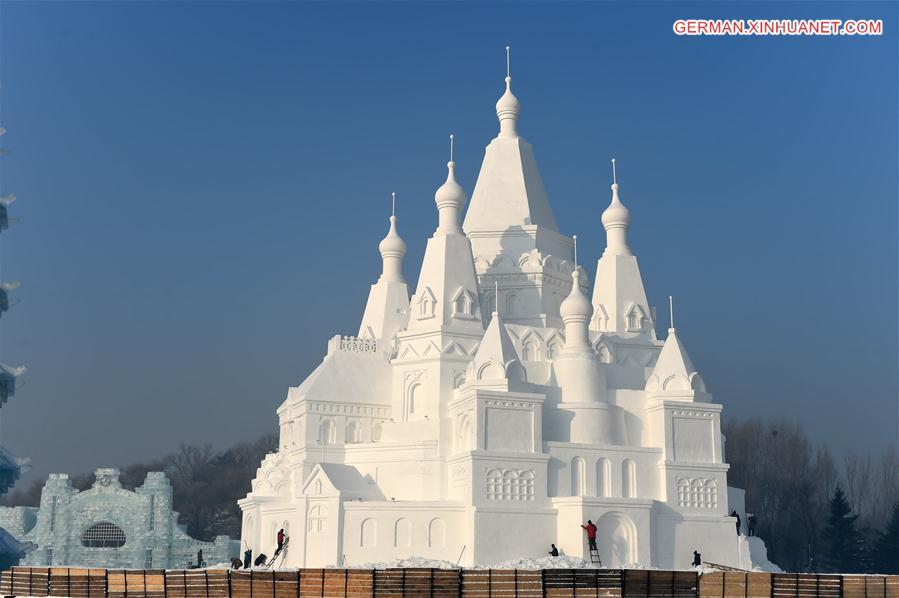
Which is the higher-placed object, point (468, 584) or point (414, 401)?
point (414, 401)

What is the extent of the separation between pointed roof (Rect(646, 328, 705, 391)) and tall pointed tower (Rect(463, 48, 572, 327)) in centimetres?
544

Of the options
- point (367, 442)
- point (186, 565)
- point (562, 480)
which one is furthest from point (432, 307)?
point (186, 565)

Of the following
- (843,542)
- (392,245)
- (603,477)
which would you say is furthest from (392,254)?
(843,542)

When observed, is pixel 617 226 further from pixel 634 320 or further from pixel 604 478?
pixel 604 478

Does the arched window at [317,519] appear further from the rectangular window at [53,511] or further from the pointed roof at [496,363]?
the rectangular window at [53,511]

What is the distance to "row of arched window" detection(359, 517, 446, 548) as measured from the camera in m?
34.5

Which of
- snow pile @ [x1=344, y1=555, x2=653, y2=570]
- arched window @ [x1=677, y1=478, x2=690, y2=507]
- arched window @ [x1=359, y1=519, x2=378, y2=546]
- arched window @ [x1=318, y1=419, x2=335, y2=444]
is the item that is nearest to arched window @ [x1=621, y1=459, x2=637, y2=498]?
arched window @ [x1=677, y1=478, x2=690, y2=507]

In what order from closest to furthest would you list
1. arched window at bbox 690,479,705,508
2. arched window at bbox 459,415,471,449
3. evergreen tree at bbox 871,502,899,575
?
arched window at bbox 459,415,471,449 < arched window at bbox 690,479,705,508 < evergreen tree at bbox 871,502,899,575

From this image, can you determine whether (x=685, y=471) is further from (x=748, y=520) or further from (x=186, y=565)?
(x=186, y=565)

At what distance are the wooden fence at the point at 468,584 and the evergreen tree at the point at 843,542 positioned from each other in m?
31.5

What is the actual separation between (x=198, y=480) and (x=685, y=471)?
A: 48.7m

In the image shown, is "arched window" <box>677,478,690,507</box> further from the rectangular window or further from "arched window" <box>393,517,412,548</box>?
the rectangular window

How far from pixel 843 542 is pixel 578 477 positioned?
2247 centimetres

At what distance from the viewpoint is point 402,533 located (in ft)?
114
